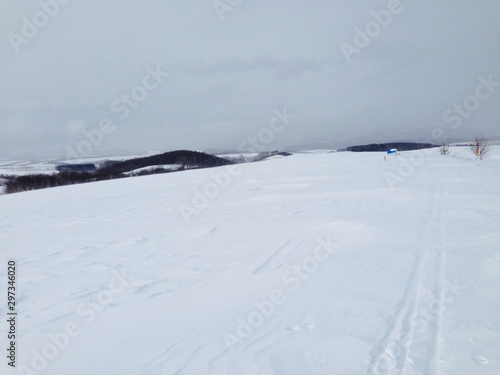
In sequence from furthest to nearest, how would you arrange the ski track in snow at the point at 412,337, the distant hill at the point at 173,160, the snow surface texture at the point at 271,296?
the distant hill at the point at 173,160 < the snow surface texture at the point at 271,296 < the ski track in snow at the point at 412,337

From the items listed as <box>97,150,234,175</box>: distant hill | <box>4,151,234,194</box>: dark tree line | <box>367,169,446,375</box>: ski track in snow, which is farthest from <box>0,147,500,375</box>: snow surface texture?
<box>97,150,234,175</box>: distant hill

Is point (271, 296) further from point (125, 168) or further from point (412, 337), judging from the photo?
point (125, 168)

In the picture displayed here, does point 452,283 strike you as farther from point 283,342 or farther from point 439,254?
point 283,342

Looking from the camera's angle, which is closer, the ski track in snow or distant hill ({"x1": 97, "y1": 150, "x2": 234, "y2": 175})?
the ski track in snow

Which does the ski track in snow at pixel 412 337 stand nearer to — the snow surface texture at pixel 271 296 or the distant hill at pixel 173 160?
the snow surface texture at pixel 271 296

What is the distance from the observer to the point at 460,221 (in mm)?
7719

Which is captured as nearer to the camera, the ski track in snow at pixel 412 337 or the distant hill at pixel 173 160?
the ski track in snow at pixel 412 337

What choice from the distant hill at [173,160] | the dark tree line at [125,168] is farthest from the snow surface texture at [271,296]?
the distant hill at [173,160]

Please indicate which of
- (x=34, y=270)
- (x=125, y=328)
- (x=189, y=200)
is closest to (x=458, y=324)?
(x=125, y=328)

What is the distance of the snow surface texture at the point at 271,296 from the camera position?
318 cm

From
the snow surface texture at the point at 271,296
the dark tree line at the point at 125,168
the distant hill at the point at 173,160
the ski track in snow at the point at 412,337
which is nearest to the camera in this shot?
the ski track in snow at the point at 412,337

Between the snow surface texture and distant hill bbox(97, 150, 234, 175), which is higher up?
distant hill bbox(97, 150, 234, 175)

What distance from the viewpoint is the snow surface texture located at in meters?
3.18

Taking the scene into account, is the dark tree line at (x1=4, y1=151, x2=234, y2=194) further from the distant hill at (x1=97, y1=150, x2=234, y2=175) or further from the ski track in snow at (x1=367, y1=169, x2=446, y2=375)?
the ski track in snow at (x1=367, y1=169, x2=446, y2=375)
